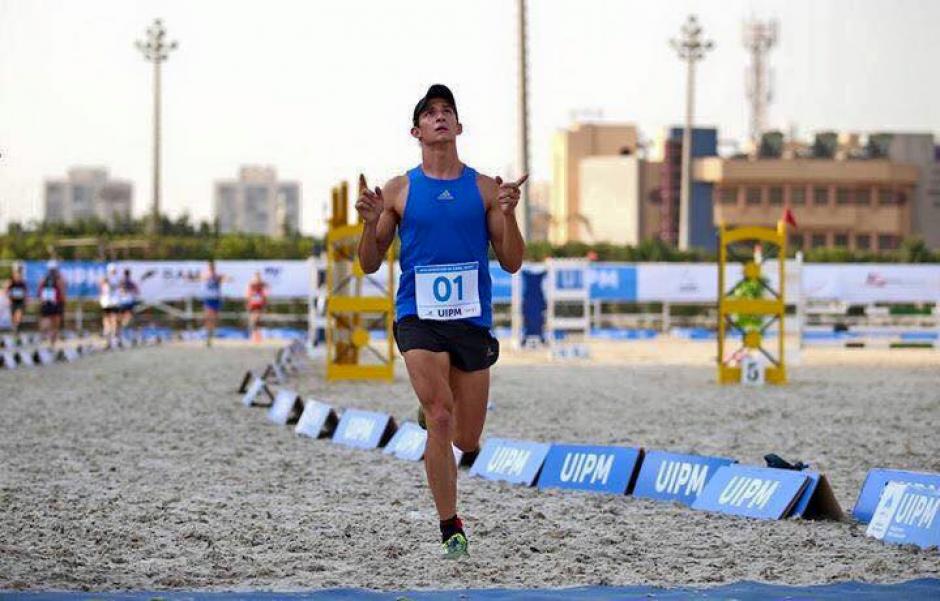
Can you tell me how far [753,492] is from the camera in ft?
33.7

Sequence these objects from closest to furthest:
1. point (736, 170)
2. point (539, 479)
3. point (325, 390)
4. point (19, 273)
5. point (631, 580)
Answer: point (631, 580) < point (539, 479) < point (325, 390) < point (19, 273) < point (736, 170)

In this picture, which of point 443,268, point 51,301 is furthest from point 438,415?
point 51,301

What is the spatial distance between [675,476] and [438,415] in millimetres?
3011

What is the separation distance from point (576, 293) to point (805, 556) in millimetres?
25174

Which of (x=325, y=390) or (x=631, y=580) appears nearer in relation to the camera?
(x=631, y=580)

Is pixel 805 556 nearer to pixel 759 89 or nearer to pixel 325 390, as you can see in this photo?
pixel 325 390

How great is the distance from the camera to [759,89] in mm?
127688

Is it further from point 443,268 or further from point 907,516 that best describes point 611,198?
point 443,268

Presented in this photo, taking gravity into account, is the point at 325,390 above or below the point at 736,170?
below

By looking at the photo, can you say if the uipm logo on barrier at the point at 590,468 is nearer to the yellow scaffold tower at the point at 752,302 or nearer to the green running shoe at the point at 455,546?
the green running shoe at the point at 455,546

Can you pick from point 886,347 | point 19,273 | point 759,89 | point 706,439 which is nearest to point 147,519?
point 706,439

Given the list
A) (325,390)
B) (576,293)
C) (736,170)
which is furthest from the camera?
(736,170)

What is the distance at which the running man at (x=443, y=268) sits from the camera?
848 centimetres

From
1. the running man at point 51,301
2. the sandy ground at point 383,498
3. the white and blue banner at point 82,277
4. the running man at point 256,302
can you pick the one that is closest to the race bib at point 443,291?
the sandy ground at point 383,498
